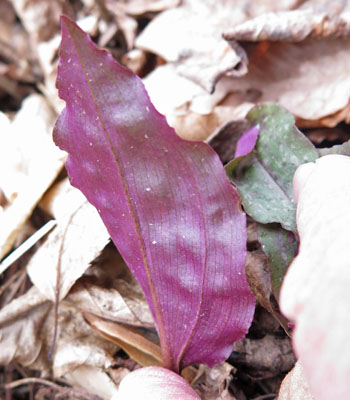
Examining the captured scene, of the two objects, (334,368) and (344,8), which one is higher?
(334,368)

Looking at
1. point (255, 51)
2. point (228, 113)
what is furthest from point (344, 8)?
point (228, 113)

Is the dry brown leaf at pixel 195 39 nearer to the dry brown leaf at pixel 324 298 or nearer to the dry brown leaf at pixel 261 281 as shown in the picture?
the dry brown leaf at pixel 261 281

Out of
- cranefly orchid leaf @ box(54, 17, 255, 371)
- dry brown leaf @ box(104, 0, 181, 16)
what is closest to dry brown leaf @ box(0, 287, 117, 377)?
cranefly orchid leaf @ box(54, 17, 255, 371)

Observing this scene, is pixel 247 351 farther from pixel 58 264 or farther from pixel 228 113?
pixel 228 113

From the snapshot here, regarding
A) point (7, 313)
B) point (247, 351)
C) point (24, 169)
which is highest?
point (24, 169)

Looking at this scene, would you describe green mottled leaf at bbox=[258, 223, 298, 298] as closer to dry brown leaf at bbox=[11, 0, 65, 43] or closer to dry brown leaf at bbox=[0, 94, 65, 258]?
dry brown leaf at bbox=[0, 94, 65, 258]

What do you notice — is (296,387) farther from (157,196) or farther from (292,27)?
(292,27)

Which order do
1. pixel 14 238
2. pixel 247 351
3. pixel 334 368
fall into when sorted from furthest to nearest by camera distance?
1. pixel 14 238
2. pixel 247 351
3. pixel 334 368
